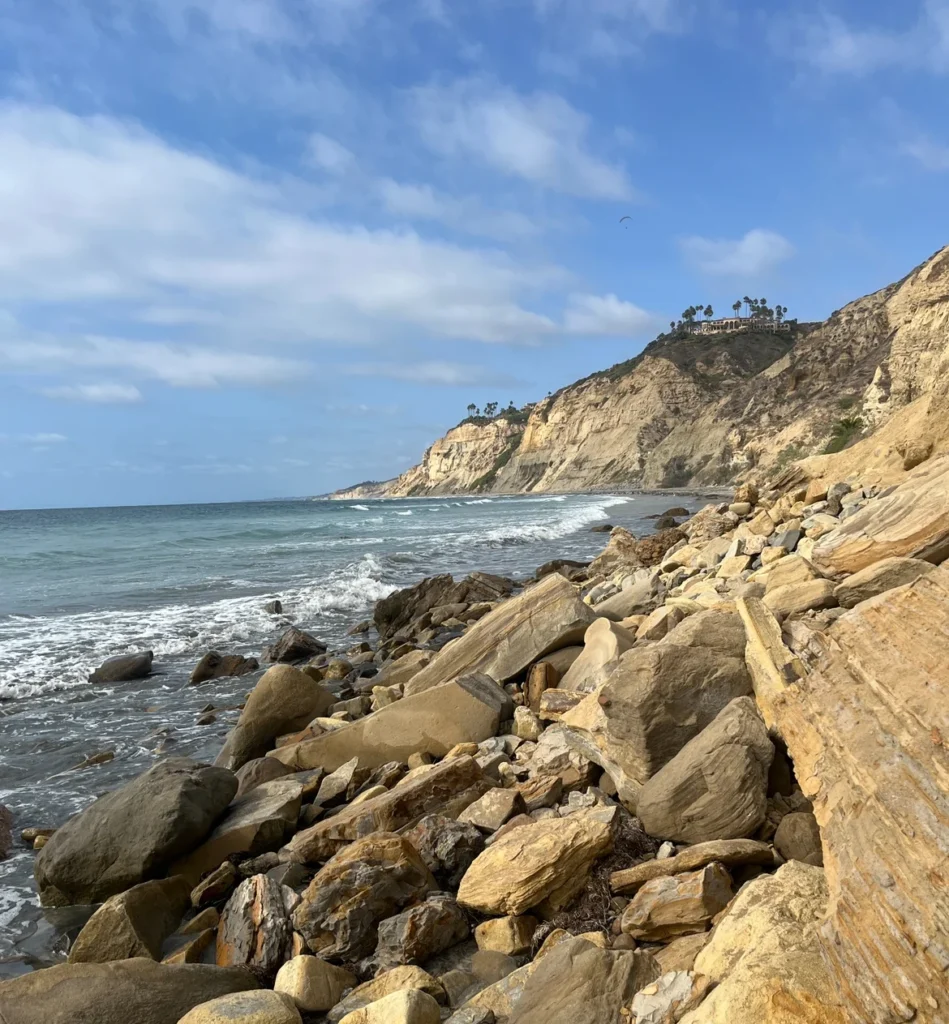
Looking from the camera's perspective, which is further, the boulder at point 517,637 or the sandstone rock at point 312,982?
the boulder at point 517,637

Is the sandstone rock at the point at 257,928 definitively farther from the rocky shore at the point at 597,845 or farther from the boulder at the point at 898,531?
the boulder at the point at 898,531

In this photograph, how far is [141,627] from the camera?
50.8ft

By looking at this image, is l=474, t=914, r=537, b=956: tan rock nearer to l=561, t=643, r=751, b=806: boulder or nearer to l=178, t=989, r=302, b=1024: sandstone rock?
l=178, t=989, r=302, b=1024: sandstone rock

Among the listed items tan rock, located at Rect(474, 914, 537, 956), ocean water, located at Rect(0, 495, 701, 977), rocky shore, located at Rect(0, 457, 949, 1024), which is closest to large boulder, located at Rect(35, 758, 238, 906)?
rocky shore, located at Rect(0, 457, 949, 1024)

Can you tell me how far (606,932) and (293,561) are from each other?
25383 mm

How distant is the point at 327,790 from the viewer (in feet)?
21.3

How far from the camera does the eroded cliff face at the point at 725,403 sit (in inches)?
1884

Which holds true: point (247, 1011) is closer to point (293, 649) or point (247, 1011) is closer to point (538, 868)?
point (538, 868)

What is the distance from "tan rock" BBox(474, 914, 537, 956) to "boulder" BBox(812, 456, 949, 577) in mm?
3965

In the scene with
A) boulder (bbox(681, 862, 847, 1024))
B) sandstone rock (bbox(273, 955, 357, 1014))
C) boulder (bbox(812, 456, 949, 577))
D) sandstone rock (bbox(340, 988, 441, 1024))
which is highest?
boulder (bbox(812, 456, 949, 577))

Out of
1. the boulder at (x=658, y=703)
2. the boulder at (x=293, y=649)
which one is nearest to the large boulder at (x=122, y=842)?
the boulder at (x=658, y=703)

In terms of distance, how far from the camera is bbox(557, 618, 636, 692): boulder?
6.81 metres

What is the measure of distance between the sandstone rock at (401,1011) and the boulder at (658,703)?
74.1 inches

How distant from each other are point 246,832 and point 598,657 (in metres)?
3.33
